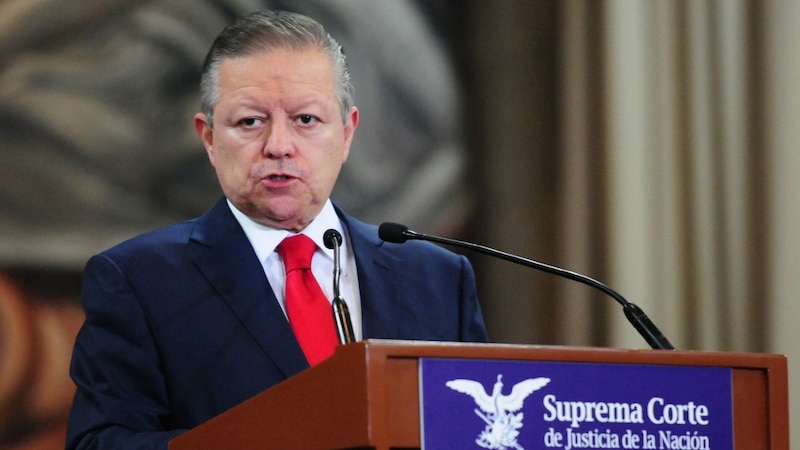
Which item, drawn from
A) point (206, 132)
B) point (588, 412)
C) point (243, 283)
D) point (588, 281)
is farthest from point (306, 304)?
point (588, 412)

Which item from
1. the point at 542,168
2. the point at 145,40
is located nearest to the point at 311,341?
the point at 145,40

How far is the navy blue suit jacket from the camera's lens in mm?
2311

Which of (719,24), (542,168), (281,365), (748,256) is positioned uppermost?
(719,24)

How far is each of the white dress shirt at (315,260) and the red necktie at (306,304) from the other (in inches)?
1.0

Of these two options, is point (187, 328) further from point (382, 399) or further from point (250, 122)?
point (382, 399)

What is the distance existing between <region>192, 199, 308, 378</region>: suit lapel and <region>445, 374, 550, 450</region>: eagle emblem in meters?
0.80

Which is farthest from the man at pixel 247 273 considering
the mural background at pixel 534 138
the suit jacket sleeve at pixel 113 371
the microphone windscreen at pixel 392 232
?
the mural background at pixel 534 138

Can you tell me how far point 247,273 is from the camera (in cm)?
252

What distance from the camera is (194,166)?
138 inches

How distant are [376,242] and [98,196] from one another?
1.03 meters

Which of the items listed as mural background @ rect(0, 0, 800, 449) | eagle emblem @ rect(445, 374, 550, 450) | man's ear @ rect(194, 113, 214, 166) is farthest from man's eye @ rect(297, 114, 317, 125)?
eagle emblem @ rect(445, 374, 550, 450)

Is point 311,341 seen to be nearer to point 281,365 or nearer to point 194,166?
point 281,365

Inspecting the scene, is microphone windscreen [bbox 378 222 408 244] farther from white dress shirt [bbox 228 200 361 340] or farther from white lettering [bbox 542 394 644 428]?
A: white lettering [bbox 542 394 644 428]

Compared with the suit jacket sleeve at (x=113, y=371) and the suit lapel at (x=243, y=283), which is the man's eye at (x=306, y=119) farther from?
the suit jacket sleeve at (x=113, y=371)
